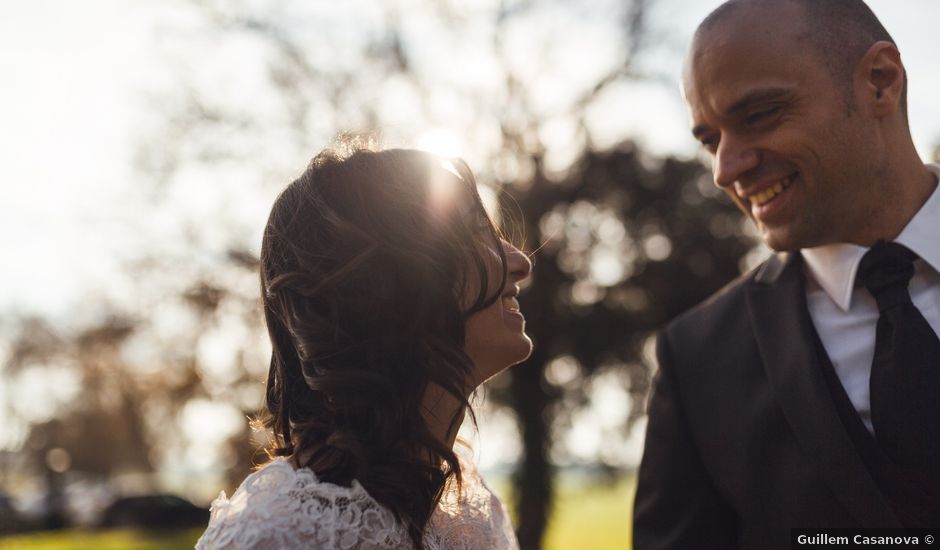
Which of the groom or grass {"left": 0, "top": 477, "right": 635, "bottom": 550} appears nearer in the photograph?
the groom

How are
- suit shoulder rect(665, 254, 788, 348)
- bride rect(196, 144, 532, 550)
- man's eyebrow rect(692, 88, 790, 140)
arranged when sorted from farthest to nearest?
suit shoulder rect(665, 254, 788, 348) → man's eyebrow rect(692, 88, 790, 140) → bride rect(196, 144, 532, 550)

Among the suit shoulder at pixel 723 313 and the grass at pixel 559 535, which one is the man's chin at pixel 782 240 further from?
the grass at pixel 559 535

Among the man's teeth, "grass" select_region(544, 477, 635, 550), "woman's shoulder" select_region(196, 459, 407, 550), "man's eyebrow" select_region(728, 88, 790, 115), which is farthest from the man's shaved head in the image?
"grass" select_region(544, 477, 635, 550)

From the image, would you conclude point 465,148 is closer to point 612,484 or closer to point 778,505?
point 612,484

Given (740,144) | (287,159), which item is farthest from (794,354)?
(287,159)

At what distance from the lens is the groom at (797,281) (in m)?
2.79

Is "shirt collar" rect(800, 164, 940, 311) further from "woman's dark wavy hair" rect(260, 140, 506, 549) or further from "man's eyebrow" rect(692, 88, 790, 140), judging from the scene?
"woman's dark wavy hair" rect(260, 140, 506, 549)

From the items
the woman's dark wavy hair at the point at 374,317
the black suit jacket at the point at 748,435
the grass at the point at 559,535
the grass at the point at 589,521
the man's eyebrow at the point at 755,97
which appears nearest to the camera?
the woman's dark wavy hair at the point at 374,317

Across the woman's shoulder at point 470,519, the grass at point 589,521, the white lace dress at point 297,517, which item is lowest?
the grass at point 589,521

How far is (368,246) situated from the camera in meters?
2.60

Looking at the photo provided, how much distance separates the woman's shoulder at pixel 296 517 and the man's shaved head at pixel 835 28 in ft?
6.93

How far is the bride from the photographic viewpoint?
2404 millimetres

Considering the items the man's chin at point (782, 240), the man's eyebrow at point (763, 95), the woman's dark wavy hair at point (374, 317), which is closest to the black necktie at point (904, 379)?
the man's chin at point (782, 240)

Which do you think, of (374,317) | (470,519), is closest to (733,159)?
(374,317)
